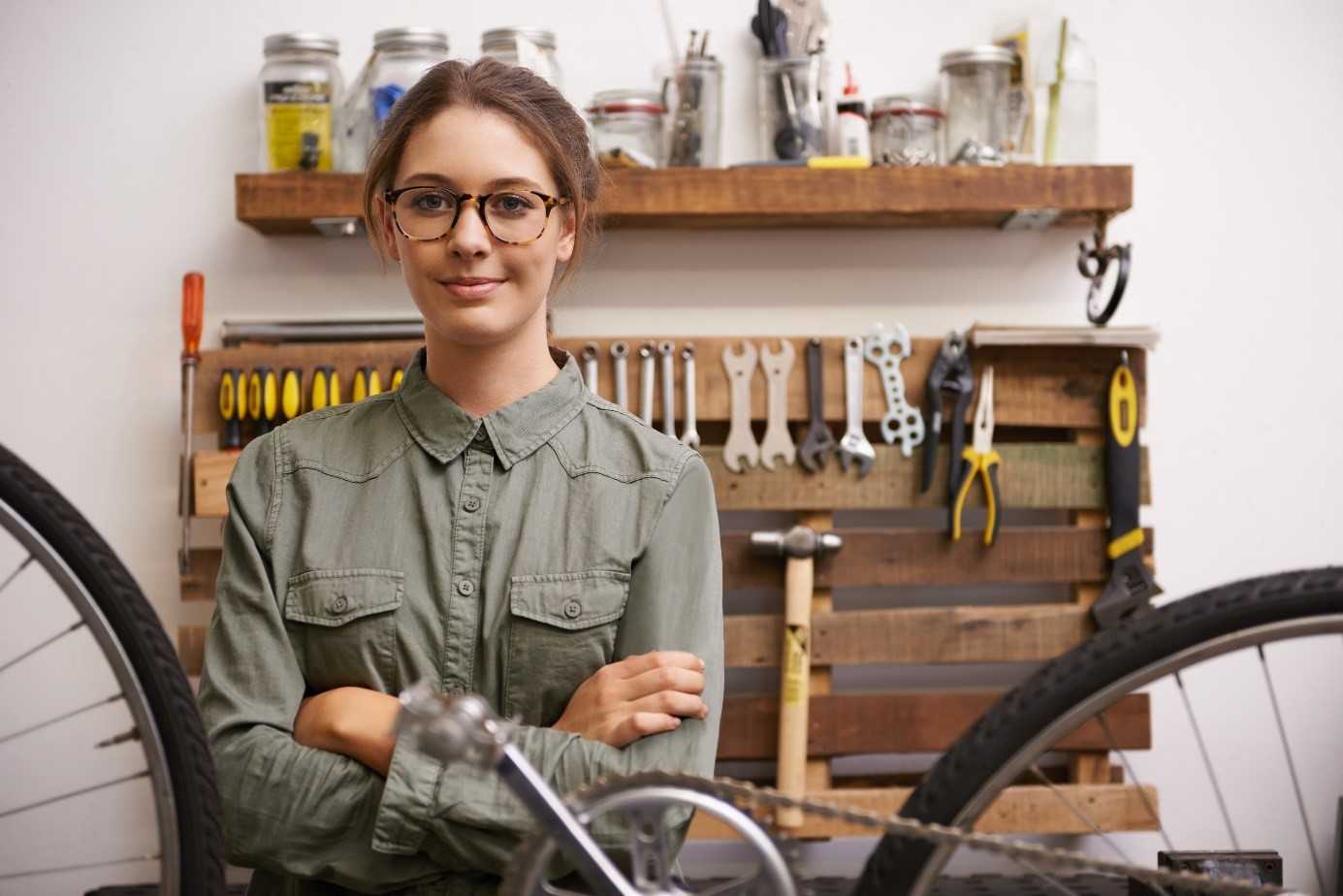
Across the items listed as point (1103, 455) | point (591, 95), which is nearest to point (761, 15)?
point (591, 95)

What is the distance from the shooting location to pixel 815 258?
213 cm

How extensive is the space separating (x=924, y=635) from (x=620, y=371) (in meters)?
0.64

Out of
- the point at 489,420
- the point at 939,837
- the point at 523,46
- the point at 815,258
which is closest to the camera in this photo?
the point at 939,837

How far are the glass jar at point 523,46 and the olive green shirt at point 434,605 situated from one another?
1.03 metres

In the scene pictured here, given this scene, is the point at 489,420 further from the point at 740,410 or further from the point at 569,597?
the point at 740,410

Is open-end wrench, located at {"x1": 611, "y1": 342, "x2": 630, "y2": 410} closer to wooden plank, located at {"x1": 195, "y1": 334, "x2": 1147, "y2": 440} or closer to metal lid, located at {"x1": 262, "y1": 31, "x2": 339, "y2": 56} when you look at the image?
wooden plank, located at {"x1": 195, "y1": 334, "x2": 1147, "y2": 440}

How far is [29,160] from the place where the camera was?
2.08 metres

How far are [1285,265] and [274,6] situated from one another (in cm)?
173

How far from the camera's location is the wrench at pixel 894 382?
2.03 meters

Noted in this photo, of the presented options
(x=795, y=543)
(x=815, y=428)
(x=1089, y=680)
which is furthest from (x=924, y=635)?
(x=1089, y=680)

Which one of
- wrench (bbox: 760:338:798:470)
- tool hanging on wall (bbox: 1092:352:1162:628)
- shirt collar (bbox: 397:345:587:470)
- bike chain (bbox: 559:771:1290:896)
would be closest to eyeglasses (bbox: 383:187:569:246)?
shirt collar (bbox: 397:345:587:470)

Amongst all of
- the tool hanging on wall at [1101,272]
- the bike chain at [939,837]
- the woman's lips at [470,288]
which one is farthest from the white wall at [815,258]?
the bike chain at [939,837]

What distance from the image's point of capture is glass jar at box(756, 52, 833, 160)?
6.49 feet

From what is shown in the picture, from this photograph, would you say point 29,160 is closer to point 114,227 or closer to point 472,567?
point 114,227
